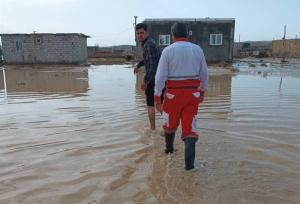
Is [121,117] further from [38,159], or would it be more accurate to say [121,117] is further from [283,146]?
[283,146]

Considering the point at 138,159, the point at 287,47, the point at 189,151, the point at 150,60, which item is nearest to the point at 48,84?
the point at 150,60

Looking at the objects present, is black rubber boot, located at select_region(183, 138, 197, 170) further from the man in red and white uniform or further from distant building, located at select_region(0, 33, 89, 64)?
distant building, located at select_region(0, 33, 89, 64)

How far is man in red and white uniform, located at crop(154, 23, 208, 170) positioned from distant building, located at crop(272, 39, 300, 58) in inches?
2632

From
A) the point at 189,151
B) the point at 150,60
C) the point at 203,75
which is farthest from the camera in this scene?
the point at 150,60

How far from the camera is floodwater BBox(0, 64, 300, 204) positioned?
3713 millimetres

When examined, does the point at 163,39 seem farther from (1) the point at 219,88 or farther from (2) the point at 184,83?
(2) the point at 184,83

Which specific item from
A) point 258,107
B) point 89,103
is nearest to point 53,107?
point 89,103

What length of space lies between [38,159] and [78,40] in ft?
115

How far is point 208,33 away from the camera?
3872cm

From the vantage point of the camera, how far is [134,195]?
3.68 m

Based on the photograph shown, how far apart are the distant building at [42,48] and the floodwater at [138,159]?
101 feet

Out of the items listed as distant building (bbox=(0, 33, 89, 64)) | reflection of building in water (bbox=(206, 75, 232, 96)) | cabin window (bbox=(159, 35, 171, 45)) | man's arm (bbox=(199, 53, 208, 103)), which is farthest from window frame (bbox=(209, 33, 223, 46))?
man's arm (bbox=(199, 53, 208, 103))

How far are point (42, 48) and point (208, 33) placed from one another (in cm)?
1832

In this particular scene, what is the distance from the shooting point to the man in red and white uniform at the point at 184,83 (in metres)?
4.34
